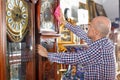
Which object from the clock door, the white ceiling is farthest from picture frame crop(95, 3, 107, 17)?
the clock door

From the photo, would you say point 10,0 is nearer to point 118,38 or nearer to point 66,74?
point 66,74

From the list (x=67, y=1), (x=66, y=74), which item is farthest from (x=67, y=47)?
(x=67, y=1)

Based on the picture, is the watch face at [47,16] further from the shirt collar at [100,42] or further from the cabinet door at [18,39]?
the shirt collar at [100,42]

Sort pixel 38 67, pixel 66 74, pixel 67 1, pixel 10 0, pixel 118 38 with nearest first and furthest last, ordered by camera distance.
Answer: pixel 10 0 < pixel 38 67 < pixel 66 74 < pixel 67 1 < pixel 118 38

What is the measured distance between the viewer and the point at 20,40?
1.39 metres

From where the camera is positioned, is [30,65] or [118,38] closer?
[30,65]

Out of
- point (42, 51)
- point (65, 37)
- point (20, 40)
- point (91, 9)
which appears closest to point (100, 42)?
point (42, 51)

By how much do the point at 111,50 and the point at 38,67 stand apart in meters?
0.48

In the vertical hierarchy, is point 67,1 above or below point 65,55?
above

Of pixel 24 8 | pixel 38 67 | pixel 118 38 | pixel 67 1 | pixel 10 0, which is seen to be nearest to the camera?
pixel 10 0

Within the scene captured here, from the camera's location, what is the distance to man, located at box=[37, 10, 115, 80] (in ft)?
4.44

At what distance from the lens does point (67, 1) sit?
2523 millimetres

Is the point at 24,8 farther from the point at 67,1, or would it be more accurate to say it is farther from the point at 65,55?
the point at 67,1

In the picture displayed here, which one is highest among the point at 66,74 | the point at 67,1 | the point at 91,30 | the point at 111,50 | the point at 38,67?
the point at 67,1
